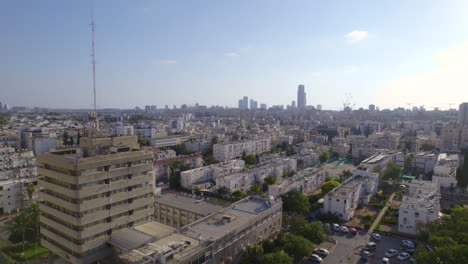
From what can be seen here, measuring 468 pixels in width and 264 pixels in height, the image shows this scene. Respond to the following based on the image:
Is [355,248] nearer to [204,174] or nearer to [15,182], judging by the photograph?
[204,174]

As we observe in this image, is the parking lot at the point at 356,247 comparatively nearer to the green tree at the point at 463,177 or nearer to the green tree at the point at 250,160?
the green tree at the point at 463,177

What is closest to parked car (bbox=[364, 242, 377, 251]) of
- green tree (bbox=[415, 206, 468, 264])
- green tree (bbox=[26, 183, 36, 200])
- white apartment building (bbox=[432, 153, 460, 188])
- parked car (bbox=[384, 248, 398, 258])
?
parked car (bbox=[384, 248, 398, 258])

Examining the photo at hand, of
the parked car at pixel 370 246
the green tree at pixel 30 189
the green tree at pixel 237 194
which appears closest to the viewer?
the parked car at pixel 370 246

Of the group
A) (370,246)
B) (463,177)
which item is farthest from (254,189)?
(463,177)

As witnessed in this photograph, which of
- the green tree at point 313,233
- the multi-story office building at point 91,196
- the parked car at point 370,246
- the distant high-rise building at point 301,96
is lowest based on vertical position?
the parked car at point 370,246

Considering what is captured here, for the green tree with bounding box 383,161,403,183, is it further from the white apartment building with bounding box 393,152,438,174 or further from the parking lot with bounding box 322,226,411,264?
the parking lot with bounding box 322,226,411,264

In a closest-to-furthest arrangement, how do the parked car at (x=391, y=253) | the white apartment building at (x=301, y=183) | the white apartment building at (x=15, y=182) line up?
the parked car at (x=391, y=253), the white apartment building at (x=15, y=182), the white apartment building at (x=301, y=183)

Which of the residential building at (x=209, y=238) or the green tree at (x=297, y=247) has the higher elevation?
the residential building at (x=209, y=238)

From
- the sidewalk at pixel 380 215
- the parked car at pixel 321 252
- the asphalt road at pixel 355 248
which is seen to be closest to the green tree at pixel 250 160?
the sidewalk at pixel 380 215
